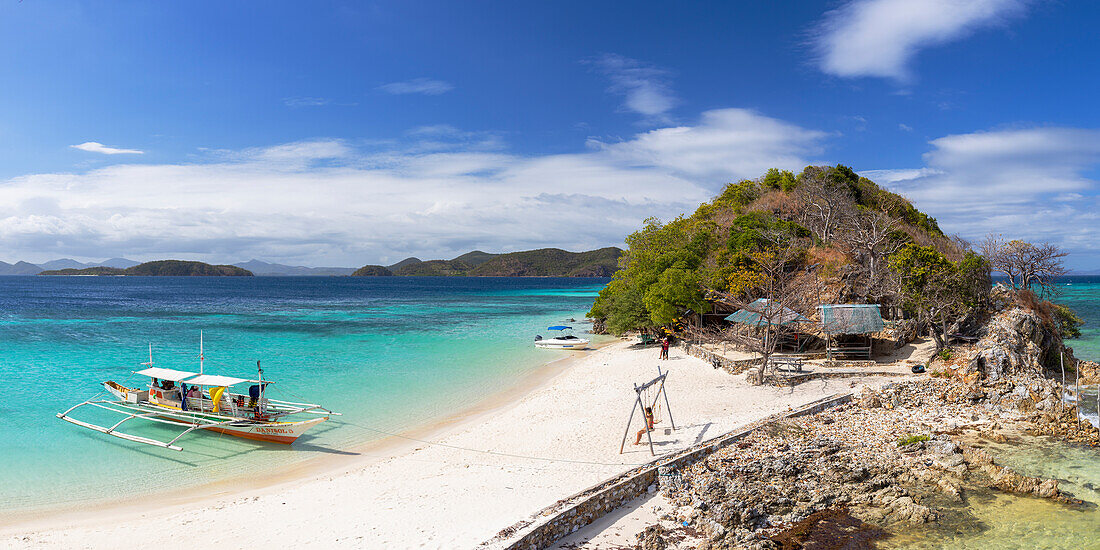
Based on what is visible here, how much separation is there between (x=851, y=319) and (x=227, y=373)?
28.3 metres

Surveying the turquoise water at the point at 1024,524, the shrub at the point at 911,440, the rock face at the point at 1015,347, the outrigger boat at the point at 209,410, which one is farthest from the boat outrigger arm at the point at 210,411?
the rock face at the point at 1015,347

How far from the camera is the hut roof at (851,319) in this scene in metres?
21.6

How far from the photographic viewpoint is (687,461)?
11234 mm

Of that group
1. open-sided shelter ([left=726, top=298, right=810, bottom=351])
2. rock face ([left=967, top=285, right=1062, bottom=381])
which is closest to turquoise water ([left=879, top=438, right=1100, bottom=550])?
rock face ([left=967, top=285, right=1062, bottom=381])

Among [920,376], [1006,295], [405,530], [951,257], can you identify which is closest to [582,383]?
[920,376]

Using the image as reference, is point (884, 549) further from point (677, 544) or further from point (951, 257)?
point (951, 257)

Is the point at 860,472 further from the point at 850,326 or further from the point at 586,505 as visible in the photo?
the point at 850,326

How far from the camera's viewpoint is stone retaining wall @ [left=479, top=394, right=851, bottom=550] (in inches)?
315

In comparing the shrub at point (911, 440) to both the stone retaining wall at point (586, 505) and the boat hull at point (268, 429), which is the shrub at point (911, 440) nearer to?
the stone retaining wall at point (586, 505)

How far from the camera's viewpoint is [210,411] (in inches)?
650

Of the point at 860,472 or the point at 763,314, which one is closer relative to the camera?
the point at 860,472

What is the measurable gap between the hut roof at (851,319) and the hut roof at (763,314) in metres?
1.16

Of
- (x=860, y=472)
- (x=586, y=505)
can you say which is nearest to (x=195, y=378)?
(x=586, y=505)

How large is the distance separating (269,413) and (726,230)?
32.2 meters
